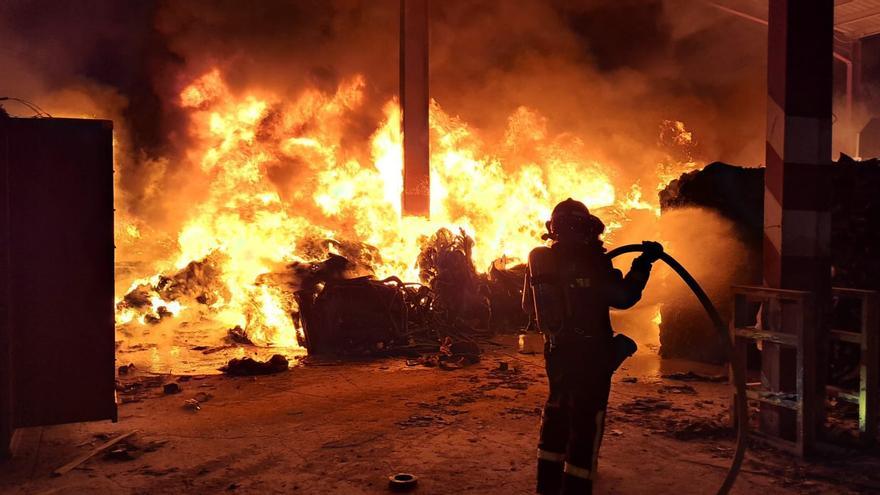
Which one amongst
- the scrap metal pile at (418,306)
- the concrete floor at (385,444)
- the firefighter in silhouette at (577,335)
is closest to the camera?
the firefighter in silhouette at (577,335)

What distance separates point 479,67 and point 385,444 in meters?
17.1

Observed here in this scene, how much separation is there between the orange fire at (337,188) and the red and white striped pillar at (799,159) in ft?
27.5

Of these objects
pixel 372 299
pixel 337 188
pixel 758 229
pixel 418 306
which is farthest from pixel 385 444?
pixel 337 188

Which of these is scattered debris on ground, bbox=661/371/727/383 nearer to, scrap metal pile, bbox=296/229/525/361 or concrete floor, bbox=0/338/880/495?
concrete floor, bbox=0/338/880/495

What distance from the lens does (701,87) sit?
20609mm

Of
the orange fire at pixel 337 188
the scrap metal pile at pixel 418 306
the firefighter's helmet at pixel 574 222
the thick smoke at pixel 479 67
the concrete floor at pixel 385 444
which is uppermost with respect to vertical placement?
the thick smoke at pixel 479 67

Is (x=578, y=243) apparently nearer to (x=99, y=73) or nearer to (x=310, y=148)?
(x=310, y=148)

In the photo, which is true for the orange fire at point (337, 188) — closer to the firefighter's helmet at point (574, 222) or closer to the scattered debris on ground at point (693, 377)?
the scattered debris on ground at point (693, 377)

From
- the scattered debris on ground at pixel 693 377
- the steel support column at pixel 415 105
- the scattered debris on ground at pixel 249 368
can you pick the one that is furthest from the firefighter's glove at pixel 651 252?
the steel support column at pixel 415 105

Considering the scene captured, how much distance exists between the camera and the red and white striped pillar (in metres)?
5.41

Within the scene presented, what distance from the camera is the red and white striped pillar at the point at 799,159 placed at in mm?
5410

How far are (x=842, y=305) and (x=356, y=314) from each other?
6.61 meters

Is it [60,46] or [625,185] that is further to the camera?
[625,185]

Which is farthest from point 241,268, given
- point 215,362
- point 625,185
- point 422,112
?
point 625,185
